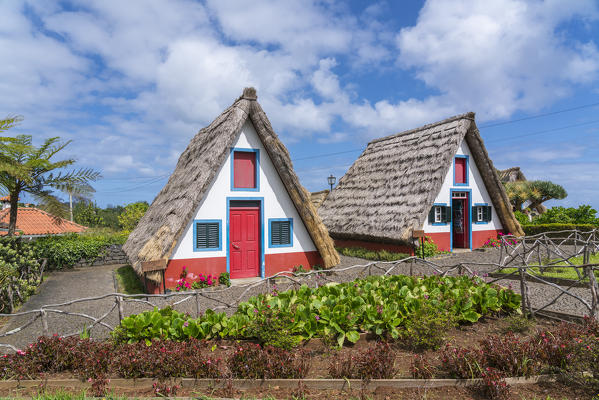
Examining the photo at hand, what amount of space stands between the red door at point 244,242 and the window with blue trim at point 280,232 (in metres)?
0.42

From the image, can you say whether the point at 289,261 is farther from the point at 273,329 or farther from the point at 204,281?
the point at 273,329

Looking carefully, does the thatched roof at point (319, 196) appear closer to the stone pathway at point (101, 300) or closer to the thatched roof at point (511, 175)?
the stone pathway at point (101, 300)

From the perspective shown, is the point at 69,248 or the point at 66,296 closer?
the point at 66,296

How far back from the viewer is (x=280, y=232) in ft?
37.7

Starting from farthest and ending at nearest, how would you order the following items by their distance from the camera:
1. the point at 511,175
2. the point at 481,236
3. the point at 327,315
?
the point at 511,175, the point at 481,236, the point at 327,315

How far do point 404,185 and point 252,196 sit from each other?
24.2 ft

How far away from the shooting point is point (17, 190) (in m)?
13.1

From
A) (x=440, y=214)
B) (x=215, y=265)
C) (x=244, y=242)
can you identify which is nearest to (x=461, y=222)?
(x=440, y=214)

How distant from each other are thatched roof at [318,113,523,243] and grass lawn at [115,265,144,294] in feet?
28.4

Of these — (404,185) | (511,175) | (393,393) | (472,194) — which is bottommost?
(393,393)

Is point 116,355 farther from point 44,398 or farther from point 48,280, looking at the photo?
point 48,280

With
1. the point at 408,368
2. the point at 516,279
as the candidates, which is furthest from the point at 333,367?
the point at 516,279

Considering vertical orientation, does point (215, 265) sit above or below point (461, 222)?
below

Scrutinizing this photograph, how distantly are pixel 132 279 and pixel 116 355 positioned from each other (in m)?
8.25
